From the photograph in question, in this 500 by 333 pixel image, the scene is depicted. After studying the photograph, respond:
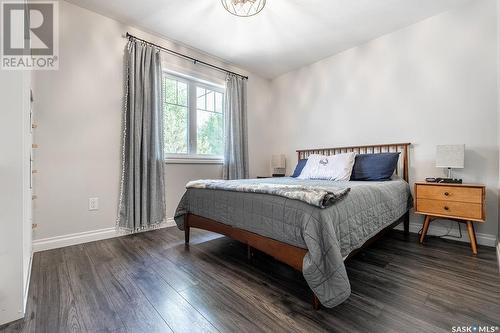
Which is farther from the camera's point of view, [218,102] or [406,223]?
[218,102]

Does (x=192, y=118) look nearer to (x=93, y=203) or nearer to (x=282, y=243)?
(x=93, y=203)

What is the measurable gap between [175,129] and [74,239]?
65.8 inches

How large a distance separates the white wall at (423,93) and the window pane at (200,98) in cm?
173

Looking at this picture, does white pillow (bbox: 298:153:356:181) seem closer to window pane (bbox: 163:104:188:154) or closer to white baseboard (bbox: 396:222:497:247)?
white baseboard (bbox: 396:222:497:247)

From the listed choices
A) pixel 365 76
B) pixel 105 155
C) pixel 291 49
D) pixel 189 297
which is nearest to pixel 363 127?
pixel 365 76

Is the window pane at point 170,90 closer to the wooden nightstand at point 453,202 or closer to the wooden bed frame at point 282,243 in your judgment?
the wooden bed frame at point 282,243

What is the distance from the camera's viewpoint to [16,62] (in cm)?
116

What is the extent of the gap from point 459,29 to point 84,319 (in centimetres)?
A: 394

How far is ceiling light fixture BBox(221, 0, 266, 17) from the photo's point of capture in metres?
2.09

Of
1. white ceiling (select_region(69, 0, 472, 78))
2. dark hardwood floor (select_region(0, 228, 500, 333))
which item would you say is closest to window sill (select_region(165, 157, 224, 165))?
dark hardwood floor (select_region(0, 228, 500, 333))

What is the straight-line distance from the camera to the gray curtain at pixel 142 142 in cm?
251

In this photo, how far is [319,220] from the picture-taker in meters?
1.19

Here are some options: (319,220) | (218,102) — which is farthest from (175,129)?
(319,220)

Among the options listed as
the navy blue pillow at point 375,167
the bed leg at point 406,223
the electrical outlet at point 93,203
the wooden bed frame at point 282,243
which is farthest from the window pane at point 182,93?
the bed leg at point 406,223
